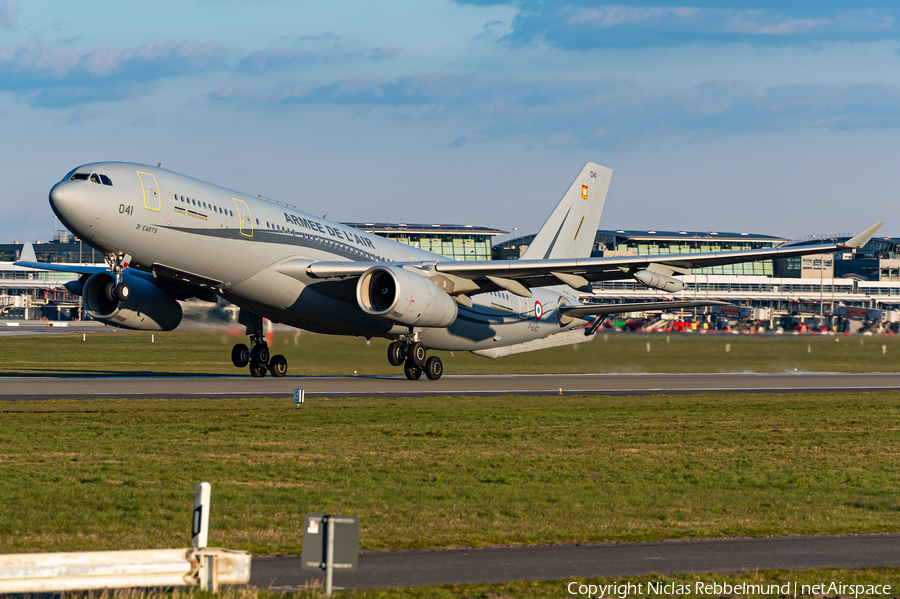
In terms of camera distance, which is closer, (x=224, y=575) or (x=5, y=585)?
(x=5, y=585)

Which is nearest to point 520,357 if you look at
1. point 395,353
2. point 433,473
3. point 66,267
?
point 395,353

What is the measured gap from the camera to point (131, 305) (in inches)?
1505

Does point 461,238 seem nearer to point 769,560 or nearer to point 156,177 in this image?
point 156,177

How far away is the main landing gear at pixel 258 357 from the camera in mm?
40875

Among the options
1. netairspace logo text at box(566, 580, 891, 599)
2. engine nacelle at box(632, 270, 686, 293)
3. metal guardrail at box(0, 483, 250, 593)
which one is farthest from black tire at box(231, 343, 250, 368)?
metal guardrail at box(0, 483, 250, 593)

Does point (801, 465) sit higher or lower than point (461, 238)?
lower

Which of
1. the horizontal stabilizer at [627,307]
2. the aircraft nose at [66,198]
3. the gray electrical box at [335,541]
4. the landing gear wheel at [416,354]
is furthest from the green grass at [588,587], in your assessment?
the landing gear wheel at [416,354]

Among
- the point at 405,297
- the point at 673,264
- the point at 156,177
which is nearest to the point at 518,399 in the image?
the point at 405,297

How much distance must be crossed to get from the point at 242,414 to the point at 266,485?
11.4 metres

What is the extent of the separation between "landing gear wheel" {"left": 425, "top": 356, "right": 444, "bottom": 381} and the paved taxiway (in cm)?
2998

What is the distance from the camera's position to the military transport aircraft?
30766 mm

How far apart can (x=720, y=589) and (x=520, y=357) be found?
129 feet

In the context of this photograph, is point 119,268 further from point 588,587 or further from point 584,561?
point 588,587

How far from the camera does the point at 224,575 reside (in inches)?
309
